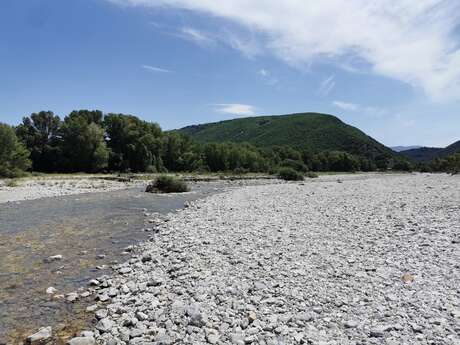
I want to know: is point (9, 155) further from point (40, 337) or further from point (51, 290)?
point (40, 337)

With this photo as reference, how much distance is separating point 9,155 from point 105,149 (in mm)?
19077

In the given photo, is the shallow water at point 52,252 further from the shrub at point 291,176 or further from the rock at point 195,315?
the shrub at point 291,176

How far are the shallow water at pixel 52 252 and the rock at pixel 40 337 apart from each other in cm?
24

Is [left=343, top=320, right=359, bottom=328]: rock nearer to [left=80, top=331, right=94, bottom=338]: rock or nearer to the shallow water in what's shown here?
[left=80, top=331, right=94, bottom=338]: rock

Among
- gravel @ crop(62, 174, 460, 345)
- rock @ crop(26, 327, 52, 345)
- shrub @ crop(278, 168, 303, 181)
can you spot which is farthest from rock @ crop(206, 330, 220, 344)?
shrub @ crop(278, 168, 303, 181)

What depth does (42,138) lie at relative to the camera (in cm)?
6675

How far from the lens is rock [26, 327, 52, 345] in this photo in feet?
20.4

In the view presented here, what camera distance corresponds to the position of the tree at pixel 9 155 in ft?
158

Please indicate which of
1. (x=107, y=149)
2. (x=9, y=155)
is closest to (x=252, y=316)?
(x=9, y=155)

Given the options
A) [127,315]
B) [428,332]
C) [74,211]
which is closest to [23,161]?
[74,211]

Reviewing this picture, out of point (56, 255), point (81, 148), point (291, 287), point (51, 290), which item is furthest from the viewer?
point (81, 148)

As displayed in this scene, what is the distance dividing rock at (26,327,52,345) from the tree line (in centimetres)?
4892

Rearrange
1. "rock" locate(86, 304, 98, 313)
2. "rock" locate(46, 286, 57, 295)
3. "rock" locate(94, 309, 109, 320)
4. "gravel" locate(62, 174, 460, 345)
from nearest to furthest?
"gravel" locate(62, 174, 460, 345)
"rock" locate(94, 309, 109, 320)
"rock" locate(86, 304, 98, 313)
"rock" locate(46, 286, 57, 295)

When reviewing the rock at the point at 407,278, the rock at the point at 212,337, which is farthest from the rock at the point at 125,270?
the rock at the point at 407,278
